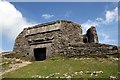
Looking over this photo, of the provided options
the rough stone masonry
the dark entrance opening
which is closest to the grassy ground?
the rough stone masonry

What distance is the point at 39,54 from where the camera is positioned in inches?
1375

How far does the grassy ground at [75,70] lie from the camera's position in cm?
2029

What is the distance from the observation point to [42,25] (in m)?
34.2

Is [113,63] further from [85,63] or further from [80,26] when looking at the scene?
[80,26]

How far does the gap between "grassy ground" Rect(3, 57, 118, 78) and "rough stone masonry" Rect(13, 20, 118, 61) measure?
2.44 metres

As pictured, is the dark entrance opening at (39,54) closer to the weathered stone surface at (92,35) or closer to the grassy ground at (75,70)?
the weathered stone surface at (92,35)

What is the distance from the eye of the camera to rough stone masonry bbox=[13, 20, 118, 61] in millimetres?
28581

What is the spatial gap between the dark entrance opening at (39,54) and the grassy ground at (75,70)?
26.8 feet

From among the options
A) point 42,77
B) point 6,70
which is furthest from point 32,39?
point 42,77

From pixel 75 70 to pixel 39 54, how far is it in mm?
13540

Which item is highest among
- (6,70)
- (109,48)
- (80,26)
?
(80,26)

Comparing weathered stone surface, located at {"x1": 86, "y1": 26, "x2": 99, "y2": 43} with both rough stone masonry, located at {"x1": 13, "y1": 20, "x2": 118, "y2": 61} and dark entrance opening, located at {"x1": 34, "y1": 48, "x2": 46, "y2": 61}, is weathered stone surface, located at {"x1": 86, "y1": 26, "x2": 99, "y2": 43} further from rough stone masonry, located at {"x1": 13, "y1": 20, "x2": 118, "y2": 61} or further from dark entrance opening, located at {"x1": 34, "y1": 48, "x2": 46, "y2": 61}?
dark entrance opening, located at {"x1": 34, "y1": 48, "x2": 46, "y2": 61}

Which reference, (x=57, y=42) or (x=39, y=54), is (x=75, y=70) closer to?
(x=57, y=42)

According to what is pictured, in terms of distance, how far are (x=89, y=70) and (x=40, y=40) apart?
44.1 feet
